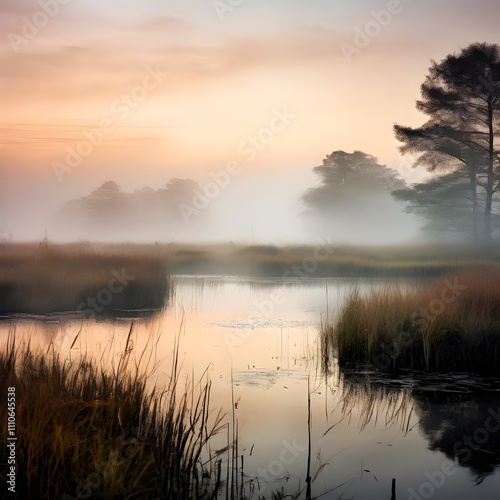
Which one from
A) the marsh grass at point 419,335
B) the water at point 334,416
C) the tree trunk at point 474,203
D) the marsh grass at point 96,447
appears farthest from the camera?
the tree trunk at point 474,203

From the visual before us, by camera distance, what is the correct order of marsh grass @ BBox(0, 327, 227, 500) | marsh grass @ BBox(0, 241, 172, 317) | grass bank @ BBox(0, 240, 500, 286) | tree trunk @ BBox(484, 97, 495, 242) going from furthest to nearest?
1. tree trunk @ BBox(484, 97, 495, 242)
2. grass bank @ BBox(0, 240, 500, 286)
3. marsh grass @ BBox(0, 241, 172, 317)
4. marsh grass @ BBox(0, 327, 227, 500)

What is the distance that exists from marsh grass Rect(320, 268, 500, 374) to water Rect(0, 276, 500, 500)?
0.54 m

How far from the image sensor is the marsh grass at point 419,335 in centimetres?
993

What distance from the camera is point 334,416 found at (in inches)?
286

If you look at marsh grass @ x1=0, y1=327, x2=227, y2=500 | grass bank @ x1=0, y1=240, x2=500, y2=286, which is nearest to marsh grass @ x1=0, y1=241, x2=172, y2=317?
grass bank @ x1=0, y1=240, x2=500, y2=286

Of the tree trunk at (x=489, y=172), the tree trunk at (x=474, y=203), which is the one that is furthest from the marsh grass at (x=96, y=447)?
the tree trunk at (x=474, y=203)

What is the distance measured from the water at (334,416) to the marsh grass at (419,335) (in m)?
0.54

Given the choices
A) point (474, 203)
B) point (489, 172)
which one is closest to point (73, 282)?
point (489, 172)

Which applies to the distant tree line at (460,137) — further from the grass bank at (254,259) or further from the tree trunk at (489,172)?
the grass bank at (254,259)

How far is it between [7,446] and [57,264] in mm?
14363

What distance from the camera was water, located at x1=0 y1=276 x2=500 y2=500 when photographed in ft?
18.4

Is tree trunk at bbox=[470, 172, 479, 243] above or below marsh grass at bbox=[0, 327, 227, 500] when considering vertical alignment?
above

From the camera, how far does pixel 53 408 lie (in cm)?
480

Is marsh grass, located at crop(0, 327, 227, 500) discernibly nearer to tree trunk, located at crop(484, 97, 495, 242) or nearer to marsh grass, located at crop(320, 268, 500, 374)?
marsh grass, located at crop(320, 268, 500, 374)
